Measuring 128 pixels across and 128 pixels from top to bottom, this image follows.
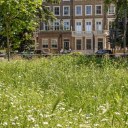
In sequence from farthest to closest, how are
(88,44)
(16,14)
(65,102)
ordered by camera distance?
(88,44) → (16,14) → (65,102)

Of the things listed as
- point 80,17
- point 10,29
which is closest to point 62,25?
point 80,17

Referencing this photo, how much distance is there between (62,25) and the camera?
74500 millimetres

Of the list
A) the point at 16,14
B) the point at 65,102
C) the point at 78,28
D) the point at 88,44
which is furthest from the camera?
the point at 78,28

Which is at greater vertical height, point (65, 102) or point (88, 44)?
point (65, 102)

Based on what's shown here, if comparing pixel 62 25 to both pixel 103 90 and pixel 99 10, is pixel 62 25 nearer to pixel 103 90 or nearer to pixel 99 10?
pixel 99 10

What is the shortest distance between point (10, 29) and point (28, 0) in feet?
7.96

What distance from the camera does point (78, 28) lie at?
244ft

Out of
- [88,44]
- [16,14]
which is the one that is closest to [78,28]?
[88,44]

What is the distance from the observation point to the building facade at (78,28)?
7275 centimetres

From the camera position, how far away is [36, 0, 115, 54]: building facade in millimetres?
72750

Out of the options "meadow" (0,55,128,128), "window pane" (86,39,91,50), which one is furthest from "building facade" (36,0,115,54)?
"meadow" (0,55,128,128)

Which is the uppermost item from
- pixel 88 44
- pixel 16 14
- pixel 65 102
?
pixel 16 14

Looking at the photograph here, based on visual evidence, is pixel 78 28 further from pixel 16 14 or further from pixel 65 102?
pixel 65 102

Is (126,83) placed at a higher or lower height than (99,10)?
lower
